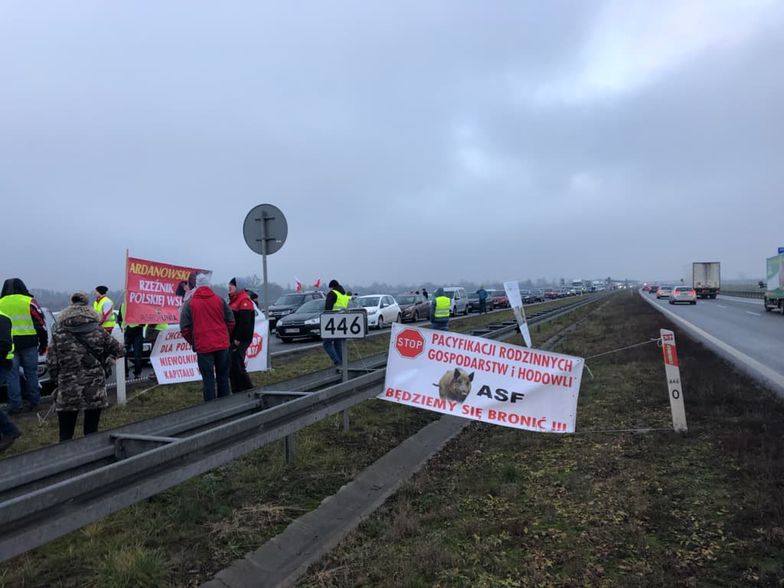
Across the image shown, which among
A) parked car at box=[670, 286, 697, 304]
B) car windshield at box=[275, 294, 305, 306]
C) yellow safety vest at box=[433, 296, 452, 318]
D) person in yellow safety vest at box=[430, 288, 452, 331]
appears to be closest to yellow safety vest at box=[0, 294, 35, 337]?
person in yellow safety vest at box=[430, 288, 452, 331]

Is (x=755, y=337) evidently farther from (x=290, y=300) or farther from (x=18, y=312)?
(x=18, y=312)

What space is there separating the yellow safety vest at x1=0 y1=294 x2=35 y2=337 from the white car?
1779 centimetres

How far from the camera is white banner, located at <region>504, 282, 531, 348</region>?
13370 millimetres

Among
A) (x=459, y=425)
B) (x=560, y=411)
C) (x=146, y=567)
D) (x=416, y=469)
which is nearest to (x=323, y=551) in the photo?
(x=146, y=567)

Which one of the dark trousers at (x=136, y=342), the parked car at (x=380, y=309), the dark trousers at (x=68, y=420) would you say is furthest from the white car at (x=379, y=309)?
the dark trousers at (x=68, y=420)

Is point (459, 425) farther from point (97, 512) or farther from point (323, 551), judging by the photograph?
point (97, 512)

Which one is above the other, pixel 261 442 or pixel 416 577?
pixel 261 442

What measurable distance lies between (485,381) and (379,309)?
65.3 ft

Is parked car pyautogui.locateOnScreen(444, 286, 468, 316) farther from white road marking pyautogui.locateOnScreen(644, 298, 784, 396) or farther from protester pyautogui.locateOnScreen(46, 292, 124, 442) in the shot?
protester pyautogui.locateOnScreen(46, 292, 124, 442)

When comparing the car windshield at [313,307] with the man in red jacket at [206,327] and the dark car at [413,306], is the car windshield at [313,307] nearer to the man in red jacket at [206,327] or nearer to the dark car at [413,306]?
the dark car at [413,306]

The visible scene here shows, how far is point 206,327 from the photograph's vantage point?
7250 mm

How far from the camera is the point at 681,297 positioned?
48.2 meters

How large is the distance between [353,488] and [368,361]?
10.5 ft

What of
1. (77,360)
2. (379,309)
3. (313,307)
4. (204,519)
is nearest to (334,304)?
(77,360)
